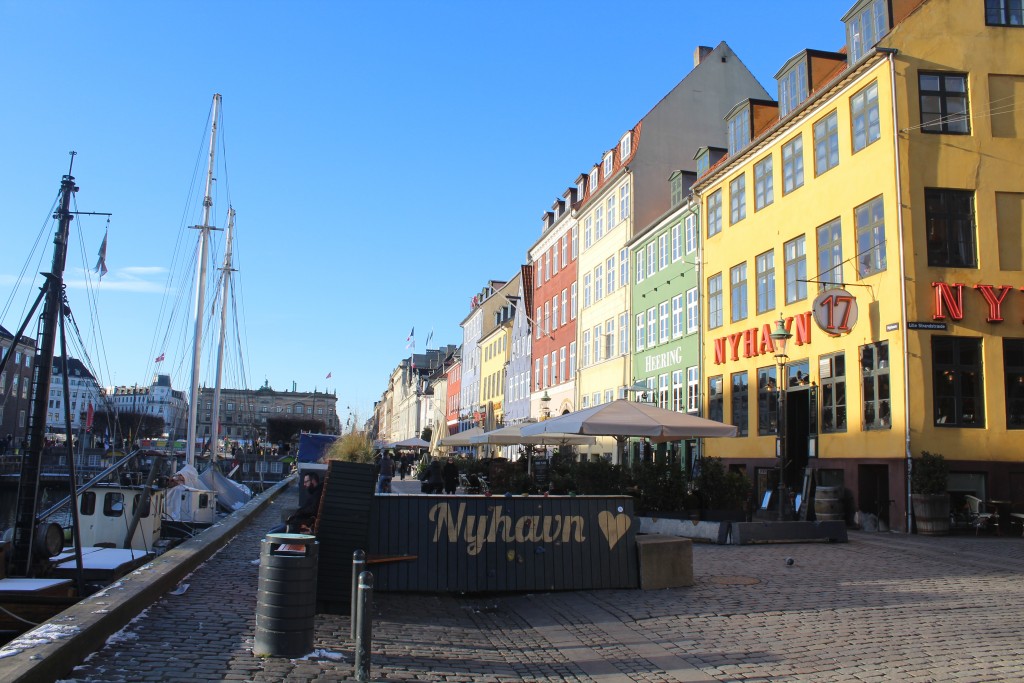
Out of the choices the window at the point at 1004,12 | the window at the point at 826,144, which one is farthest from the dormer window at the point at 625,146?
the window at the point at 1004,12

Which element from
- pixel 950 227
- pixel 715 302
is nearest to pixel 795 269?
pixel 950 227

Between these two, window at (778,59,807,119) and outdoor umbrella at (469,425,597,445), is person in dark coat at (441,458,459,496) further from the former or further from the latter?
window at (778,59,807,119)

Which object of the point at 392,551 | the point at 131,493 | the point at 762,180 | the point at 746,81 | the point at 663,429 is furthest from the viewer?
the point at 746,81

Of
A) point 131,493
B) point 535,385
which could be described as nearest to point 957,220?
point 131,493

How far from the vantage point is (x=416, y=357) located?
15175cm

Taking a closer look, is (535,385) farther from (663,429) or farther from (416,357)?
(416,357)

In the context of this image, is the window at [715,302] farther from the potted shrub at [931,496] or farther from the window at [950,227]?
the potted shrub at [931,496]

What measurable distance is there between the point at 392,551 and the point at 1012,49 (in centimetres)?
1976

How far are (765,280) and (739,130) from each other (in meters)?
5.82

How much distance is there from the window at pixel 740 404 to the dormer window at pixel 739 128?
7455 mm

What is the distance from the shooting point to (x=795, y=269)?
2552 centimetres

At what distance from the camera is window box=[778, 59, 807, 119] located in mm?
25828

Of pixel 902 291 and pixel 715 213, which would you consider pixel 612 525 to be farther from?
pixel 715 213

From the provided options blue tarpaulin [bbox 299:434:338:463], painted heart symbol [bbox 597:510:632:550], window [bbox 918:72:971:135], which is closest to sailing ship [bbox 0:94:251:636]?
painted heart symbol [bbox 597:510:632:550]
